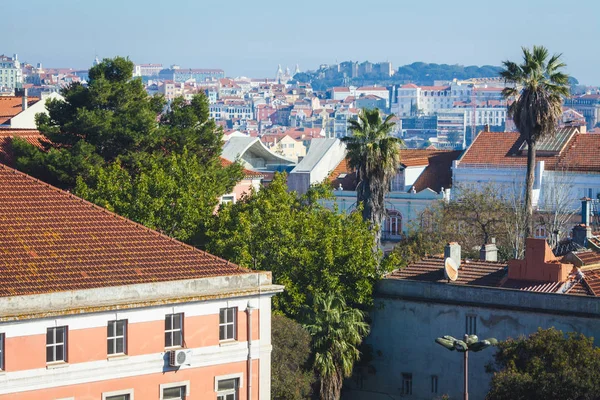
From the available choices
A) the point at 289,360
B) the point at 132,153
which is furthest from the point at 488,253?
the point at 132,153

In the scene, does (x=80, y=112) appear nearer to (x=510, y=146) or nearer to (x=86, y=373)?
(x=86, y=373)

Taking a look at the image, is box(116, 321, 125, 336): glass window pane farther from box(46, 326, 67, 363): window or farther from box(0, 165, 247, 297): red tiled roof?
box(46, 326, 67, 363): window

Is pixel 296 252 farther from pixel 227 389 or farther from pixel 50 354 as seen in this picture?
pixel 50 354

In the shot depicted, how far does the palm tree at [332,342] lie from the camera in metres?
40.8

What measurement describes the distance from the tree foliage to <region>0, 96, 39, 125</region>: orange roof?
824 inches

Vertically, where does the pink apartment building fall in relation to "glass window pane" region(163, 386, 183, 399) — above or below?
above

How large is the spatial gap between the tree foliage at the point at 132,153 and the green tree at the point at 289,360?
748cm

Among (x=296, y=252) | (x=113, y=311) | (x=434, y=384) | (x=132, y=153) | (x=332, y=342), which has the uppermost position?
(x=132, y=153)

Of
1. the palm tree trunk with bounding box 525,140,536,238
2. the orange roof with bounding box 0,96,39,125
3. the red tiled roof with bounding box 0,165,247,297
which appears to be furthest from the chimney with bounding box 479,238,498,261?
the orange roof with bounding box 0,96,39,125

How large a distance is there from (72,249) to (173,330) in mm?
2916

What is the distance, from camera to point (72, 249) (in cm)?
3359

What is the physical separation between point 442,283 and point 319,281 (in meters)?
3.56

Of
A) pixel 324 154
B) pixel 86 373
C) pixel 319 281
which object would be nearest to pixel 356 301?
pixel 319 281

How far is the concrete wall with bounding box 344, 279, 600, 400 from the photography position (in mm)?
39688
